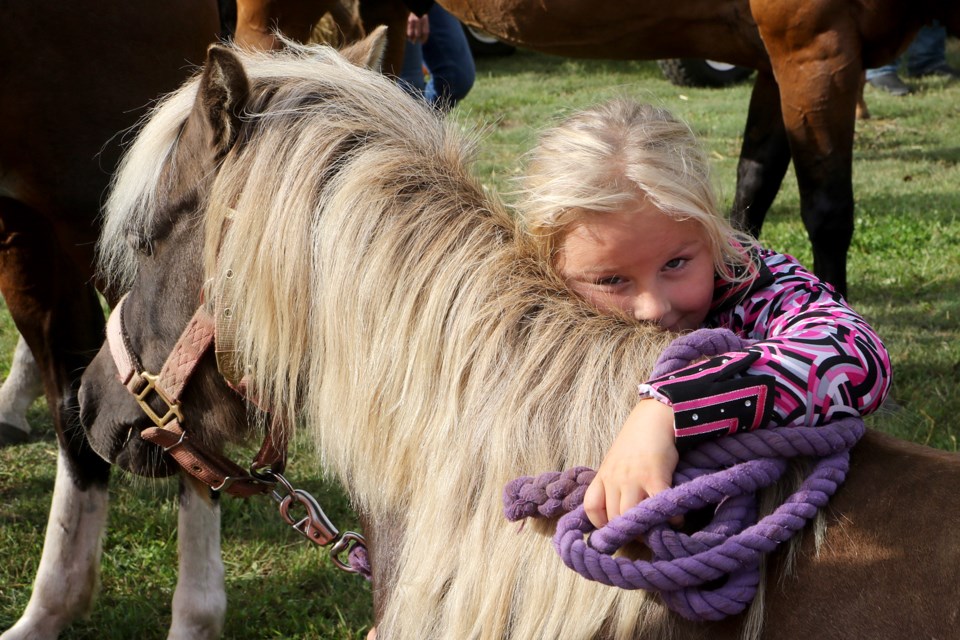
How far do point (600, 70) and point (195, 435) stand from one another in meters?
11.5

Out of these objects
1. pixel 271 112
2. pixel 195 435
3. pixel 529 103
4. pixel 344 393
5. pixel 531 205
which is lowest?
pixel 529 103

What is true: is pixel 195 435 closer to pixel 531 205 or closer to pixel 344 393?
pixel 344 393

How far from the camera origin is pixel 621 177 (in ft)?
4.88

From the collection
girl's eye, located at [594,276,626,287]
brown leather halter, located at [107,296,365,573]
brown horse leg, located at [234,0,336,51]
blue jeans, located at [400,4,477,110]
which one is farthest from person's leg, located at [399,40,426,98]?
girl's eye, located at [594,276,626,287]

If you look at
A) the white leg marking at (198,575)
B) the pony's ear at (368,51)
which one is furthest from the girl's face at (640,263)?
the white leg marking at (198,575)

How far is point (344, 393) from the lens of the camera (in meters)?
1.51

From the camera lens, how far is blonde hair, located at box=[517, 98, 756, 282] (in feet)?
4.84

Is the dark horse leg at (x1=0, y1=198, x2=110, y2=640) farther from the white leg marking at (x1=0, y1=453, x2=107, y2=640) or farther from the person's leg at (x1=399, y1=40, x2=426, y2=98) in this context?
the person's leg at (x1=399, y1=40, x2=426, y2=98)

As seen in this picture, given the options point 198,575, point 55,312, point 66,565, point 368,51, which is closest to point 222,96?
point 368,51

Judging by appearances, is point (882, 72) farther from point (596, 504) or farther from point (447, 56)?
point (596, 504)

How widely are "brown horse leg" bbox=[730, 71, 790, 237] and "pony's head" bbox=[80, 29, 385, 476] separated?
3.19 meters

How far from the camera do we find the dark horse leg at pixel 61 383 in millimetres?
2586

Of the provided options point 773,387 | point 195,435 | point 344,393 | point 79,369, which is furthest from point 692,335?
point 79,369

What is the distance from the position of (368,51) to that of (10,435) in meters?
2.69
